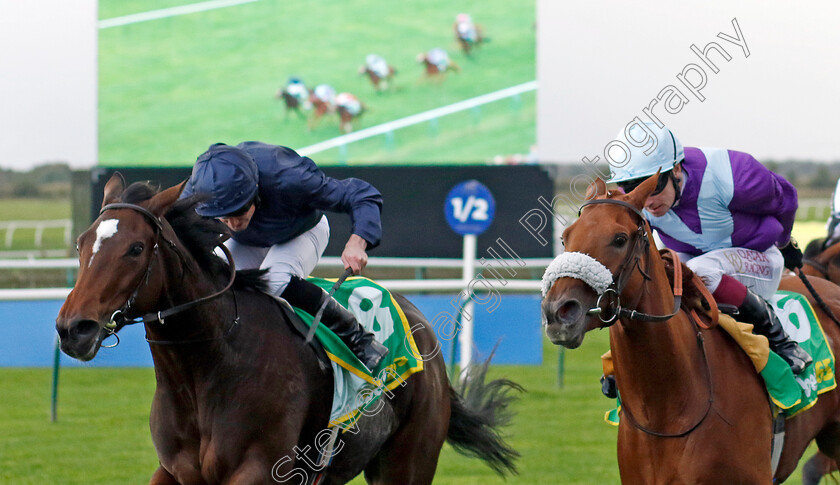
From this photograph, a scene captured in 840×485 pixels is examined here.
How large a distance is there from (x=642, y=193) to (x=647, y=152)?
32 centimetres

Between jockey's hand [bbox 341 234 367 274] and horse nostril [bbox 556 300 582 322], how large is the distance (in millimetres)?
904

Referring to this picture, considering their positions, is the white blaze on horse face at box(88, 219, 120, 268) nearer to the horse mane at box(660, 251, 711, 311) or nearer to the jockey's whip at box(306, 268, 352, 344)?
the jockey's whip at box(306, 268, 352, 344)

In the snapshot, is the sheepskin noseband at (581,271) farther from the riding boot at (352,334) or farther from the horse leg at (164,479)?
the horse leg at (164,479)

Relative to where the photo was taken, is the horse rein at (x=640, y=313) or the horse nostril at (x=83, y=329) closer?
the horse nostril at (x=83, y=329)

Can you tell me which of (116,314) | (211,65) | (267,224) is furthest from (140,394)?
(211,65)

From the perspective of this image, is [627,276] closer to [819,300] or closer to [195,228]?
[195,228]

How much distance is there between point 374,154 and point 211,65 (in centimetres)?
261

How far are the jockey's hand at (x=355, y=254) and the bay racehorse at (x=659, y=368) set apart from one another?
0.77 meters

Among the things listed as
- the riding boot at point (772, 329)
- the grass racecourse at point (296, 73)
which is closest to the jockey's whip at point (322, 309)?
the riding boot at point (772, 329)

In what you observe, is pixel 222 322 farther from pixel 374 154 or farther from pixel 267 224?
pixel 374 154

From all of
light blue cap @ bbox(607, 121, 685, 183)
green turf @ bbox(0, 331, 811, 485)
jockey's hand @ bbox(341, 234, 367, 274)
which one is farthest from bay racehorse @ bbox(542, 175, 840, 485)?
green turf @ bbox(0, 331, 811, 485)

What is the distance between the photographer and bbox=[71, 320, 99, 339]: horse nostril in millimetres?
2516

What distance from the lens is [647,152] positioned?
3.21 m

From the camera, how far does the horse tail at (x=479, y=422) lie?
13.6 feet
